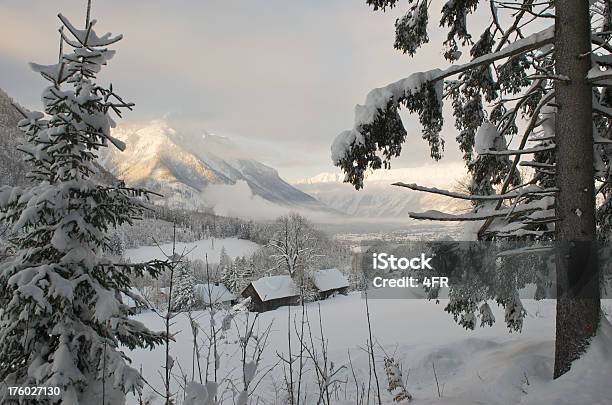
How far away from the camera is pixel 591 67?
4156mm

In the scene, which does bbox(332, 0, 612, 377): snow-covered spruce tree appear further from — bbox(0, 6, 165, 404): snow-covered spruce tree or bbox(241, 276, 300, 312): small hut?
bbox(241, 276, 300, 312): small hut

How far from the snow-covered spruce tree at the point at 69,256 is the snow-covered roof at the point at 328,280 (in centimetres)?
3930

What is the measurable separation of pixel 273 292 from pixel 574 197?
38.4 metres

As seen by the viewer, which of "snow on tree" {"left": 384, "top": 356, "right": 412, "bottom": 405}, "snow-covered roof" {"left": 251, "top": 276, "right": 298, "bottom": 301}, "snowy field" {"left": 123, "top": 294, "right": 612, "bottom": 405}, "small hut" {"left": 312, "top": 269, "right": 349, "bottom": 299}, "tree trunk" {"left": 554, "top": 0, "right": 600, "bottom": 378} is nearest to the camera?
"snowy field" {"left": 123, "top": 294, "right": 612, "bottom": 405}

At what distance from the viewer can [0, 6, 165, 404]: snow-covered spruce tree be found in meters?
4.48

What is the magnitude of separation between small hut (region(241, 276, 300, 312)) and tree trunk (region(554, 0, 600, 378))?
3692 cm

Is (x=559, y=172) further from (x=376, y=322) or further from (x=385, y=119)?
(x=376, y=322)

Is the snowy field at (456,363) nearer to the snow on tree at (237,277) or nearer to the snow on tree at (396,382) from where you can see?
the snow on tree at (396,382)

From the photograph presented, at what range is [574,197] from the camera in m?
4.06

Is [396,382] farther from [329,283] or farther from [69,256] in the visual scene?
[329,283]

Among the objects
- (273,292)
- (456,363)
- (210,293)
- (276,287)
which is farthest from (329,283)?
(210,293)

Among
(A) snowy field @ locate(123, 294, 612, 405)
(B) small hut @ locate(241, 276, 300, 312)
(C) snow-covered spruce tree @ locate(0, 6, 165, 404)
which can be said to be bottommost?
(B) small hut @ locate(241, 276, 300, 312)

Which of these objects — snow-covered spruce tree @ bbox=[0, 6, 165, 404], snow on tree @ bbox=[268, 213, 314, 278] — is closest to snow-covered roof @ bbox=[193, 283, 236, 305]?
snow-covered spruce tree @ bbox=[0, 6, 165, 404]

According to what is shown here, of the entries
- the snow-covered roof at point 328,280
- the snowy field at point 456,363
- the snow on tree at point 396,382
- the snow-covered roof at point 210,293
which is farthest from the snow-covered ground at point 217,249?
the snow on tree at point 396,382
